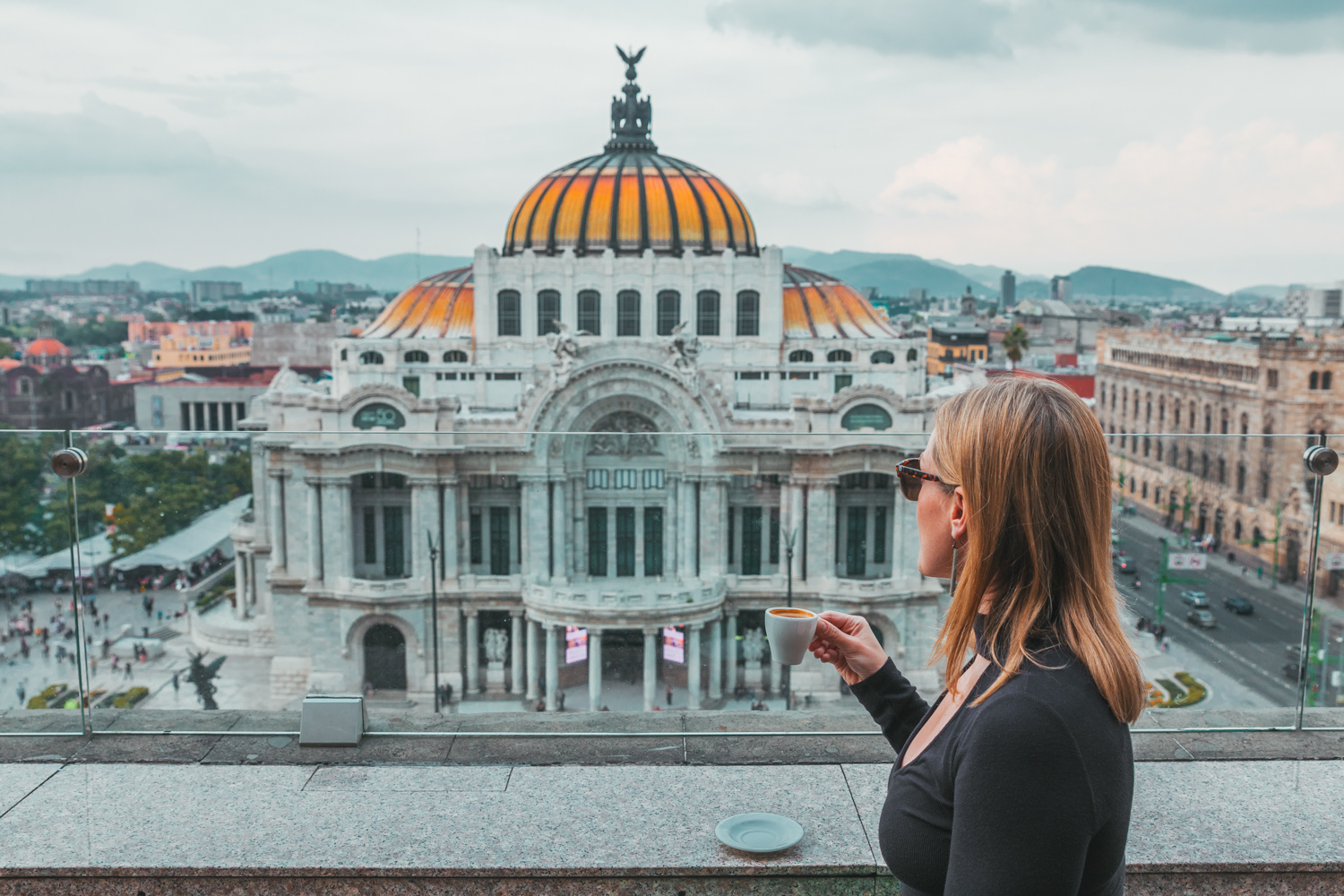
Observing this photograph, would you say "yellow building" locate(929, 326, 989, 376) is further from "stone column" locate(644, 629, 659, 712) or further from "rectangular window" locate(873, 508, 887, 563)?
"stone column" locate(644, 629, 659, 712)

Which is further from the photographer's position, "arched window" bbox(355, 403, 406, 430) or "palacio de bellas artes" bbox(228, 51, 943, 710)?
"arched window" bbox(355, 403, 406, 430)

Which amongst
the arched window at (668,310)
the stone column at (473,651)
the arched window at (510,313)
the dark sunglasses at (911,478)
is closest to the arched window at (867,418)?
the arched window at (668,310)

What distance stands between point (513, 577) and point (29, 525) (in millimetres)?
15857

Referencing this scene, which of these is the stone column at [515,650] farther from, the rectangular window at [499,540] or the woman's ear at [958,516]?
the woman's ear at [958,516]

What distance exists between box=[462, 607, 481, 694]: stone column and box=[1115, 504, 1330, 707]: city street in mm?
6897

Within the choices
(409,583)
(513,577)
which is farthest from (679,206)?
(409,583)

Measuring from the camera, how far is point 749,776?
221 inches

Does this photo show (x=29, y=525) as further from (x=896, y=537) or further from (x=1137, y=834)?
(x=896, y=537)

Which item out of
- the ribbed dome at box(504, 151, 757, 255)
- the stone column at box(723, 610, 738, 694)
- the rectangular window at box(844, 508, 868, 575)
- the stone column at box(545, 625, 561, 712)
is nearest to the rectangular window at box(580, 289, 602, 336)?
the ribbed dome at box(504, 151, 757, 255)

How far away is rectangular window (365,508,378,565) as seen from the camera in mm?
22469

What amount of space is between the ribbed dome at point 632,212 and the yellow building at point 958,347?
209 ft

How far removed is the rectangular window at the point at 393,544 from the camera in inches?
869

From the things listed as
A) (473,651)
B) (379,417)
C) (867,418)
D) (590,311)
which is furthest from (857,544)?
(590,311)

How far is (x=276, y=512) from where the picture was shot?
1497cm
